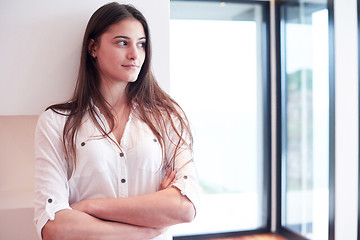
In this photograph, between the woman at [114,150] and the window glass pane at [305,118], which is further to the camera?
the window glass pane at [305,118]

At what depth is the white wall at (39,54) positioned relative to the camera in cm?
165

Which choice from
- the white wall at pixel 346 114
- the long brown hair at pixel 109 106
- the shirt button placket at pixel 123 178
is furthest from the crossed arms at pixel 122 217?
the white wall at pixel 346 114

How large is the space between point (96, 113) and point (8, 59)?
19.5 inches

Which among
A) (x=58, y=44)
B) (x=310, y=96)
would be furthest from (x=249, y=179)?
(x=58, y=44)

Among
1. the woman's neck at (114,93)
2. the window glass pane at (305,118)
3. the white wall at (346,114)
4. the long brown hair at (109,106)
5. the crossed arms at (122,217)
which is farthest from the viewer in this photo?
the window glass pane at (305,118)

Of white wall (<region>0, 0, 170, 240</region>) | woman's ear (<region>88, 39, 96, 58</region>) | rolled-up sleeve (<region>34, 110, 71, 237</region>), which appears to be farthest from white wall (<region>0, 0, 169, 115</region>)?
rolled-up sleeve (<region>34, 110, 71, 237</region>)

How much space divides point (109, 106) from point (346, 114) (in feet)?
6.66

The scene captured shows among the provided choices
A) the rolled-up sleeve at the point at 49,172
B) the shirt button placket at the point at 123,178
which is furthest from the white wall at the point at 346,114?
the rolled-up sleeve at the point at 49,172

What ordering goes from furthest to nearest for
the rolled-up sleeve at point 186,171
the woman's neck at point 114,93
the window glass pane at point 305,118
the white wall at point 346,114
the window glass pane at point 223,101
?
the window glass pane at point 223,101 → the window glass pane at point 305,118 → the white wall at point 346,114 → the woman's neck at point 114,93 → the rolled-up sleeve at point 186,171

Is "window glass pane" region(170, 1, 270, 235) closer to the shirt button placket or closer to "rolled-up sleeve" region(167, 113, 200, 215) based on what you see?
"rolled-up sleeve" region(167, 113, 200, 215)

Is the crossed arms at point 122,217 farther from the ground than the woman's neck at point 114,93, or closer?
closer

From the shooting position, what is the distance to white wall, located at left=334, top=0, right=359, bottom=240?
2.81 meters

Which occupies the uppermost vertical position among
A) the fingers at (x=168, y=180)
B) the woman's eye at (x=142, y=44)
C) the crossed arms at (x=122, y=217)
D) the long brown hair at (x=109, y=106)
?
the woman's eye at (x=142, y=44)

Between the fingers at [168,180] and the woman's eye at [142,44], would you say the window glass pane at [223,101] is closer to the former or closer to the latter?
the woman's eye at [142,44]
